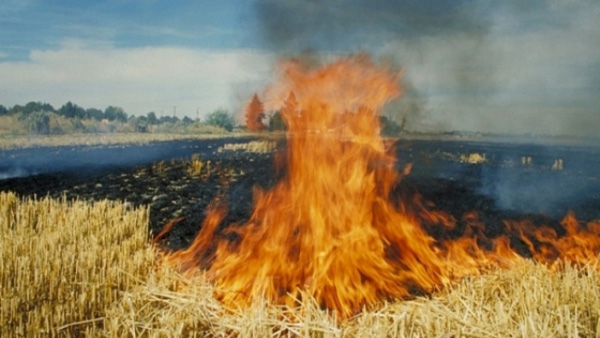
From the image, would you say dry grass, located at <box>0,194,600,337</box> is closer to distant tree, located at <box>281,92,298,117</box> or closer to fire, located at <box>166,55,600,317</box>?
fire, located at <box>166,55,600,317</box>

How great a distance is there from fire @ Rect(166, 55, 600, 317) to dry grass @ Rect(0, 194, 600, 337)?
588mm

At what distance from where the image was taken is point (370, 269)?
607 cm

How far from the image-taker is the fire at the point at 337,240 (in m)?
5.72

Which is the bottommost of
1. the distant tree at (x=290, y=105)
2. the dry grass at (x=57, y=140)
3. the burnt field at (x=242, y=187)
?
the burnt field at (x=242, y=187)

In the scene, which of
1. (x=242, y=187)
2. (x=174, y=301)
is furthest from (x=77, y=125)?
(x=174, y=301)

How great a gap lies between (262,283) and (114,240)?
2.82 meters

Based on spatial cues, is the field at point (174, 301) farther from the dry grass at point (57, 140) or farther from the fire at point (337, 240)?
the dry grass at point (57, 140)

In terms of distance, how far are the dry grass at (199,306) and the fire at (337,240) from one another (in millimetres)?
588

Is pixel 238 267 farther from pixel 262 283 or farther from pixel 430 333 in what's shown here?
pixel 430 333

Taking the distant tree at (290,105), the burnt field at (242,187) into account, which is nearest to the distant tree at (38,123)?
the burnt field at (242,187)

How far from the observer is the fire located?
5719 mm

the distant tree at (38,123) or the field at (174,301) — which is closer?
the field at (174,301)

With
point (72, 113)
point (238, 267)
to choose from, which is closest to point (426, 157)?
point (238, 267)

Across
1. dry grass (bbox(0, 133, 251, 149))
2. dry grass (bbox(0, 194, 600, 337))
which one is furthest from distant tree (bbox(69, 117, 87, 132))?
dry grass (bbox(0, 194, 600, 337))
